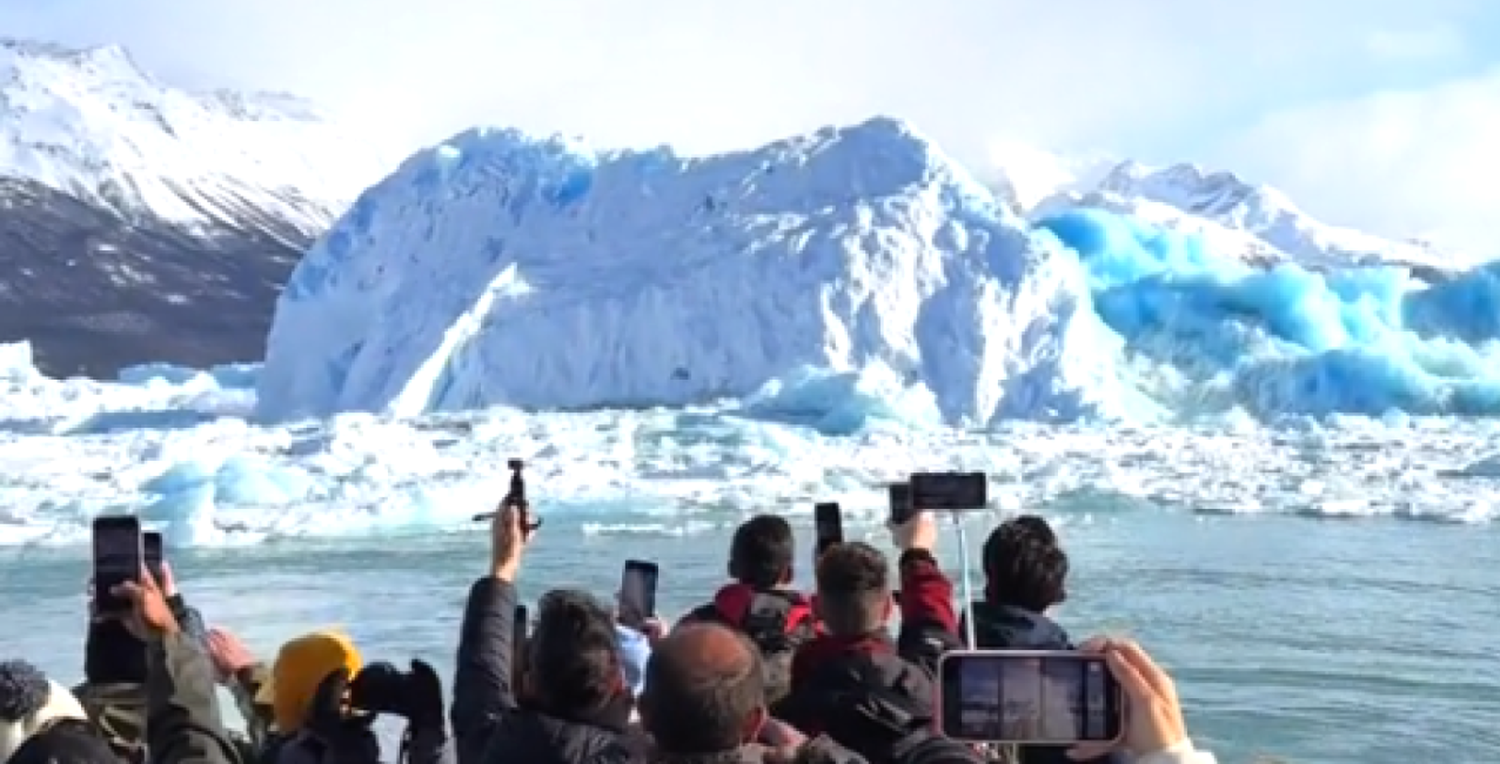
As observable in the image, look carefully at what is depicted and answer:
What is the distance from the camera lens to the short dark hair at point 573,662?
6.39 ft

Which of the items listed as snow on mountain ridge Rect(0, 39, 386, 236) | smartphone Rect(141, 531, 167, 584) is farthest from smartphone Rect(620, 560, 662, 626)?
snow on mountain ridge Rect(0, 39, 386, 236)

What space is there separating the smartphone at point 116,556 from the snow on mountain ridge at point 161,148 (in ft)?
335

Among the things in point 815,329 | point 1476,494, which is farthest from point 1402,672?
point 815,329

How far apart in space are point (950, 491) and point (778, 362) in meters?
19.4

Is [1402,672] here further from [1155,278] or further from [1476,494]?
[1155,278]

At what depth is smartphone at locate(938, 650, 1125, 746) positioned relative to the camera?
164cm

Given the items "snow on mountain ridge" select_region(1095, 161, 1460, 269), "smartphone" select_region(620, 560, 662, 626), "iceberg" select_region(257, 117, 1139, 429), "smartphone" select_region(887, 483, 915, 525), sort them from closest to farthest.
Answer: "smartphone" select_region(887, 483, 915, 525)
"smartphone" select_region(620, 560, 662, 626)
"iceberg" select_region(257, 117, 1139, 429)
"snow on mountain ridge" select_region(1095, 161, 1460, 269)

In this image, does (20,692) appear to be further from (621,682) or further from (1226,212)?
(1226,212)

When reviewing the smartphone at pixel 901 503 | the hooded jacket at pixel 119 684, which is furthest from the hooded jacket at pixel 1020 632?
the hooded jacket at pixel 119 684

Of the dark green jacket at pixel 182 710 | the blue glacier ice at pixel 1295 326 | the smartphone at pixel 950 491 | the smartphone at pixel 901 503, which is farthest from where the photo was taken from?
the blue glacier ice at pixel 1295 326

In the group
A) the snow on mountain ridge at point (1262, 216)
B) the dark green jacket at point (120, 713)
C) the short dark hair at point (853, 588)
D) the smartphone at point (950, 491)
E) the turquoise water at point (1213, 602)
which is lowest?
the turquoise water at point (1213, 602)

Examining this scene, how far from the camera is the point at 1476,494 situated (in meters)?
14.8

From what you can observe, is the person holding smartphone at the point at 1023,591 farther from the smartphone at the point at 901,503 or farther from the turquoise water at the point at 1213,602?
the turquoise water at the point at 1213,602

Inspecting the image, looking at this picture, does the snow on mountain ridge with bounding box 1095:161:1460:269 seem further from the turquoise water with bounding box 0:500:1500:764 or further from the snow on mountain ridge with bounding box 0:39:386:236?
the snow on mountain ridge with bounding box 0:39:386:236
